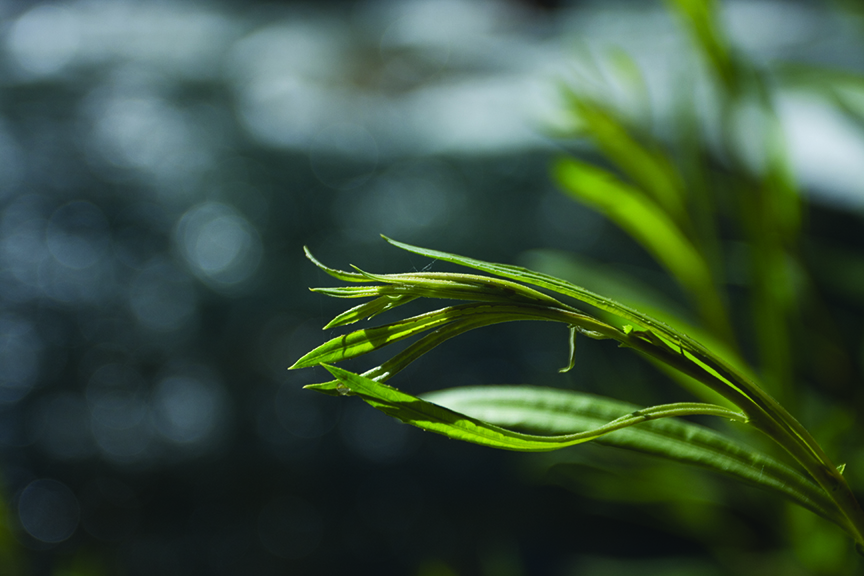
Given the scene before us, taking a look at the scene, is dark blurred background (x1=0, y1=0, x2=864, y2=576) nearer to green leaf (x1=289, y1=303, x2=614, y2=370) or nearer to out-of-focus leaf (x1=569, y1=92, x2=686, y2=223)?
out-of-focus leaf (x1=569, y1=92, x2=686, y2=223)

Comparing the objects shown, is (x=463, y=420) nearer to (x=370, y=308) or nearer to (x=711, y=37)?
(x=370, y=308)

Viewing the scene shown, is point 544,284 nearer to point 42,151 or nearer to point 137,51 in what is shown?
point 42,151

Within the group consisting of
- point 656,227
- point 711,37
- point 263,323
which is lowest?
point 263,323

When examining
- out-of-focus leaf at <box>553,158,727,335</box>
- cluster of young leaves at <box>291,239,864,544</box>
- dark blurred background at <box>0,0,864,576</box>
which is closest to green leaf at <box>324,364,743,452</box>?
cluster of young leaves at <box>291,239,864,544</box>

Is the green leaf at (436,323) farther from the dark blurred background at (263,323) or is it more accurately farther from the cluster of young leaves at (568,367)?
the dark blurred background at (263,323)

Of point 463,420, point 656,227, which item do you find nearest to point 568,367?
point 463,420

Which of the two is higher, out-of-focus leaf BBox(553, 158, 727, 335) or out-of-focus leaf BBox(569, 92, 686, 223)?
out-of-focus leaf BBox(569, 92, 686, 223)

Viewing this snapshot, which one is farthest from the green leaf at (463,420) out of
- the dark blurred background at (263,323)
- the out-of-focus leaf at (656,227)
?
the dark blurred background at (263,323)
